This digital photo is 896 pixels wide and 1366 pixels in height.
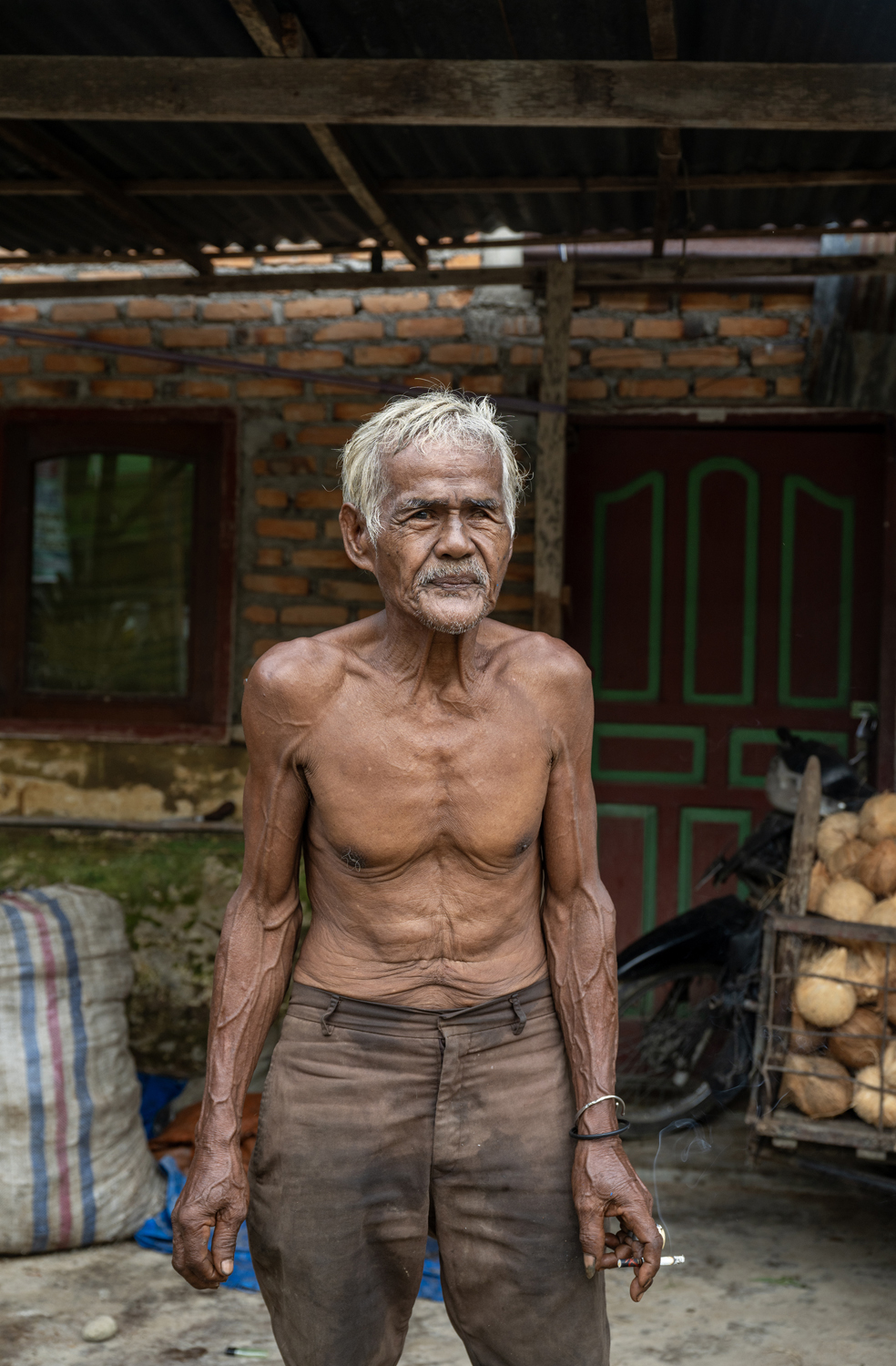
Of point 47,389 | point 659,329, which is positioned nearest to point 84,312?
point 47,389

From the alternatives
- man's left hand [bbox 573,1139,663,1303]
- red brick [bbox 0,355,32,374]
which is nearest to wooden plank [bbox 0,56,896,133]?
man's left hand [bbox 573,1139,663,1303]

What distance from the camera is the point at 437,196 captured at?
4230mm

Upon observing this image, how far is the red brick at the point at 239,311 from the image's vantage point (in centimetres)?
538

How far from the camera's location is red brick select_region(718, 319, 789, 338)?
5.12 metres

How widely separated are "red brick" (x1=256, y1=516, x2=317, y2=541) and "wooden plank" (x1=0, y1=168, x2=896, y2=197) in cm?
149

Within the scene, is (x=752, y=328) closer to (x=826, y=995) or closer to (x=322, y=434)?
(x=322, y=434)

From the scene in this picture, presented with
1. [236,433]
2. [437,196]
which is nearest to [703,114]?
[437,196]

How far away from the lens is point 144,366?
5410 mm

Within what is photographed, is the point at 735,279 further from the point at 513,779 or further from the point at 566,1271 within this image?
the point at 566,1271

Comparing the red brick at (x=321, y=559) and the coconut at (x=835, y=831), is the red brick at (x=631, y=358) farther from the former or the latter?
the coconut at (x=835, y=831)

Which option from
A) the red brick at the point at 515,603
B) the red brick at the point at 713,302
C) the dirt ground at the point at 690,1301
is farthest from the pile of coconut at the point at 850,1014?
the red brick at the point at 713,302

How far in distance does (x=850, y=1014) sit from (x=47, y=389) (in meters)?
4.12

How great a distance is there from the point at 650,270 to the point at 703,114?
5.75 ft

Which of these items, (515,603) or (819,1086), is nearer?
(819,1086)
